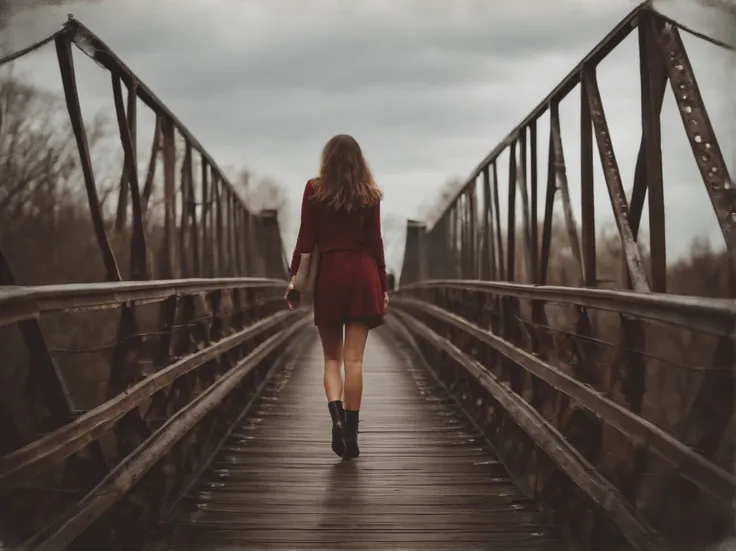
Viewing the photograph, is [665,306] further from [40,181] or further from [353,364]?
[40,181]

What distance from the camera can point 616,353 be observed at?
350 cm

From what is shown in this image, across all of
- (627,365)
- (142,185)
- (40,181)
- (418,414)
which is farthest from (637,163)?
(418,414)

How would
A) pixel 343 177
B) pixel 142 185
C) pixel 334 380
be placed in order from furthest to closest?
1. pixel 142 185
2. pixel 334 380
3. pixel 343 177

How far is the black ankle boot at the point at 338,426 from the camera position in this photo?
5.28 metres

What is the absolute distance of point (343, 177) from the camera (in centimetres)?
508

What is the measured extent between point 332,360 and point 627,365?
7.46 feet

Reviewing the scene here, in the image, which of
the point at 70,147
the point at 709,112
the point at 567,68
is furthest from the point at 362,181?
the point at 709,112

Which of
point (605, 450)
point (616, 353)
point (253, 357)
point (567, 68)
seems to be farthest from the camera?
point (253, 357)

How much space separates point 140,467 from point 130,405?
24cm

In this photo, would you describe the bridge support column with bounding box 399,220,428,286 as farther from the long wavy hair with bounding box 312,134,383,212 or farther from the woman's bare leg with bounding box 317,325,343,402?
the long wavy hair with bounding box 312,134,383,212

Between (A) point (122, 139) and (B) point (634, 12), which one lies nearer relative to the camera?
(B) point (634, 12)

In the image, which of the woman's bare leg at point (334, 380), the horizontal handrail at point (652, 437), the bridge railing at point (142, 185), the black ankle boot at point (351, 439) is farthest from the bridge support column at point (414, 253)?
the horizontal handrail at point (652, 437)

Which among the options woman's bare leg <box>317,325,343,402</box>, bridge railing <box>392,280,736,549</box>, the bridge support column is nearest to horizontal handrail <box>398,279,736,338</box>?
bridge railing <box>392,280,736,549</box>

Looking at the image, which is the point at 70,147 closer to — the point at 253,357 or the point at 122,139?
the point at 122,139
